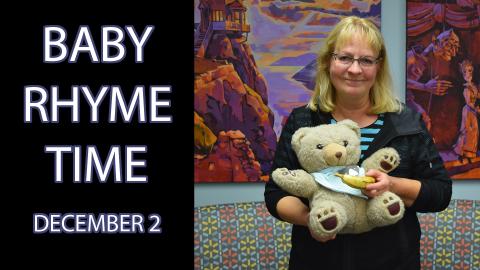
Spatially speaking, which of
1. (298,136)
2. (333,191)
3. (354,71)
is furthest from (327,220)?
(354,71)

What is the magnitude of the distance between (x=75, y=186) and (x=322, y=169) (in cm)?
57

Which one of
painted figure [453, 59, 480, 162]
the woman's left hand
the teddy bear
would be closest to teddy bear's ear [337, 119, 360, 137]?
the teddy bear

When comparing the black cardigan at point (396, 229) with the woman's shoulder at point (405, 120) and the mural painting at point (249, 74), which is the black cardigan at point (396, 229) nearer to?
the woman's shoulder at point (405, 120)

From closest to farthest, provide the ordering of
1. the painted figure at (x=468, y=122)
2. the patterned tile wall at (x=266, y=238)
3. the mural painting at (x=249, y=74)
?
the patterned tile wall at (x=266, y=238) < the mural painting at (x=249, y=74) < the painted figure at (x=468, y=122)

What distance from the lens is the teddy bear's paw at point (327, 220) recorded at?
1.21m

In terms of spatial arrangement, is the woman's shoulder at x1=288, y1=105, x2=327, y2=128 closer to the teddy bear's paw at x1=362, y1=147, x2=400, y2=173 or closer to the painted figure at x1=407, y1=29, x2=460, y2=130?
the teddy bear's paw at x1=362, y1=147, x2=400, y2=173

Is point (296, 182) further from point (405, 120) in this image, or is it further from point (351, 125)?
point (405, 120)

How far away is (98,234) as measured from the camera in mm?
1383

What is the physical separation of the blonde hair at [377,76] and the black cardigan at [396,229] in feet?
0.14

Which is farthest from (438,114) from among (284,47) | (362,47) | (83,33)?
(83,33)

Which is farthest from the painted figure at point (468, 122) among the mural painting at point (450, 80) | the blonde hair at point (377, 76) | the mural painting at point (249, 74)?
the blonde hair at point (377, 76)

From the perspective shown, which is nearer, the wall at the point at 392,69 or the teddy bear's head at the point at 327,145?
the teddy bear's head at the point at 327,145

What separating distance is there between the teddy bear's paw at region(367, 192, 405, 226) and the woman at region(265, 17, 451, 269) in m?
0.02

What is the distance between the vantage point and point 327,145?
1301 mm
